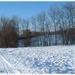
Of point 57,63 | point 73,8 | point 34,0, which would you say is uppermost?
point 34,0

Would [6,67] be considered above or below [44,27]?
below

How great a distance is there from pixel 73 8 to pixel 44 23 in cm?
125

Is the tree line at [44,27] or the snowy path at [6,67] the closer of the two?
the snowy path at [6,67]

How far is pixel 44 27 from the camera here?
566 centimetres

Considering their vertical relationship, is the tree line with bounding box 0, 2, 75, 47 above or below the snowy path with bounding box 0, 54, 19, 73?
above

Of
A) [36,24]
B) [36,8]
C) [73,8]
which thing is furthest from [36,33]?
[73,8]

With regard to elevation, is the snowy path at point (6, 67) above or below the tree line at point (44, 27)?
below

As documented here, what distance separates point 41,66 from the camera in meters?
4.43

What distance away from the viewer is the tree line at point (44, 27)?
215 inches

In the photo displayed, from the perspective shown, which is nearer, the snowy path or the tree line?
the snowy path

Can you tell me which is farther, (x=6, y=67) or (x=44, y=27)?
(x=44, y=27)

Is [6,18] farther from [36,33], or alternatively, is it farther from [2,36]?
[36,33]

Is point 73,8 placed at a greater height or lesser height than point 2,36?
greater

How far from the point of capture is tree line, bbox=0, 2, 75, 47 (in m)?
5.46
